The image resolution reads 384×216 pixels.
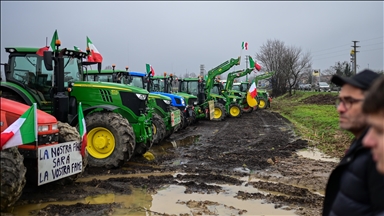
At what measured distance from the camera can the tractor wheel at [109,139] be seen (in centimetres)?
770

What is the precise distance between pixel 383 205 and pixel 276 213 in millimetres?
3650

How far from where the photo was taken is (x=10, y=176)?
4281 millimetres

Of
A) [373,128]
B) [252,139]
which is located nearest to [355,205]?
[373,128]

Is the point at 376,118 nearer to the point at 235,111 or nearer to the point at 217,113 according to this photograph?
the point at 217,113

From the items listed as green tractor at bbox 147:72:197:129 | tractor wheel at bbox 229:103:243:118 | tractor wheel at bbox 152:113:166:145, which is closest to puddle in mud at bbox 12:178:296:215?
tractor wheel at bbox 152:113:166:145

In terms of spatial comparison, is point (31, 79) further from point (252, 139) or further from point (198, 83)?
point (198, 83)

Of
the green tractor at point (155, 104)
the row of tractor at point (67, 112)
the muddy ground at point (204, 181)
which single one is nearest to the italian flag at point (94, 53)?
the row of tractor at point (67, 112)

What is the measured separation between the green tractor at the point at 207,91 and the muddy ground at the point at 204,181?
769 centimetres

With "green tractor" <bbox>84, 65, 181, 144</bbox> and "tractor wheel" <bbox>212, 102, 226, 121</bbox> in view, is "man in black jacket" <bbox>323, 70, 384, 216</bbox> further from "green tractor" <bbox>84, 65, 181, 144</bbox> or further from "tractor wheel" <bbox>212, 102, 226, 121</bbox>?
"tractor wheel" <bbox>212, 102, 226, 121</bbox>

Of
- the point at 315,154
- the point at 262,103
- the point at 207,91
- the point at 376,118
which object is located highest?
the point at 207,91

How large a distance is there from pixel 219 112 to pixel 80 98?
1314cm

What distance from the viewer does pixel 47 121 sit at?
17.9 ft

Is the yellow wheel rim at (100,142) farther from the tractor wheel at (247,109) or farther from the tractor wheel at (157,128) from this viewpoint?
the tractor wheel at (247,109)

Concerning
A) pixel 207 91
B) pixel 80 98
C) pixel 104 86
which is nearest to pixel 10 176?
pixel 80 98
